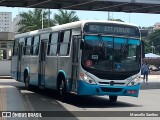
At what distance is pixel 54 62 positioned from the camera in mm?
18375

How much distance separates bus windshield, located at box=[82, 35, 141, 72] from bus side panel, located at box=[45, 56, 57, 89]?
10.4 ft

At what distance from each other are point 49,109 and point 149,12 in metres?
21.3

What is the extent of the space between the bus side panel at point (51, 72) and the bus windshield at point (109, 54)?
3.17 m

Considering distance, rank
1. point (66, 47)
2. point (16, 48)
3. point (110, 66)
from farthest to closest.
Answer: point (16, 48) < point (66, 47) < point (110, 66)

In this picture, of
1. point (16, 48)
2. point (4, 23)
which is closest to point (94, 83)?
point (16, 48)

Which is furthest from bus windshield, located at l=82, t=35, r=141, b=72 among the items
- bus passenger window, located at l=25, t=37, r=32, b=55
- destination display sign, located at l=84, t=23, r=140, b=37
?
bus passenger window, located at l=25, t=37, r=32, b=55

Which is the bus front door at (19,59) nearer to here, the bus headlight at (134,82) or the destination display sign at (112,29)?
the destination display sign at (112,29)

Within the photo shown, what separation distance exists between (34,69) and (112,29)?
7.20 m

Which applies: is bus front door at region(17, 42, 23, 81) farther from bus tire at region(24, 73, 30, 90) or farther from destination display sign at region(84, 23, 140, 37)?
destination display sign at region(84, 23, 140, 37)

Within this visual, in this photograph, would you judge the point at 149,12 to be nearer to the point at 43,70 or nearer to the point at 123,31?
the point at 43,70

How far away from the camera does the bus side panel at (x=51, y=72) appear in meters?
18.2

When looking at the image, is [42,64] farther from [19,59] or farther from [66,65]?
[19,59]

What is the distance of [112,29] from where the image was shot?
1588 centimetres

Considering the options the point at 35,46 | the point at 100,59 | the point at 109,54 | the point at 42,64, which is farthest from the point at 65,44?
the point at 35,46
